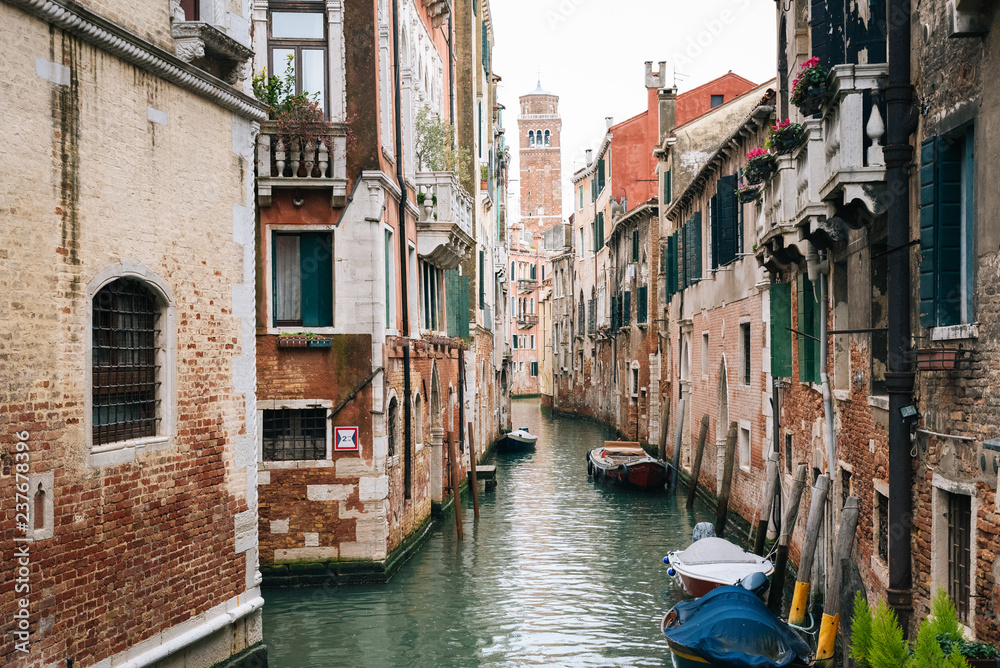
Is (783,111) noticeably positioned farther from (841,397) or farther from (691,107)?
(691,107)

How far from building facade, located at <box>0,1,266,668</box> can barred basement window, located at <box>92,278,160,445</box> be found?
0.02m

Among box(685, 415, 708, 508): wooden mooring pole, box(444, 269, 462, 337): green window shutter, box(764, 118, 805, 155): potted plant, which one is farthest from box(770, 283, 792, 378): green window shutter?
box(444, 269, 462, 337): green window shutter

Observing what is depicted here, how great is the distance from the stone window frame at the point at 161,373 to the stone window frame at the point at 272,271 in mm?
5423

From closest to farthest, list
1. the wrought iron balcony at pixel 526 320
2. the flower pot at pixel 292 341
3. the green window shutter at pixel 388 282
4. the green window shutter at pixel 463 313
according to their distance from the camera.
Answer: the flower pot at pixel 292 341
the green window shutter at pixel 388 282
the green window shutter at pixel 463 313
the wrought iron balcony at pixel 526 320

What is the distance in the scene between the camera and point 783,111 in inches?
488

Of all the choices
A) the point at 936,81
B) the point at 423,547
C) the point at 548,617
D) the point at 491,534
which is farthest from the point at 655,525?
the point at 936,81

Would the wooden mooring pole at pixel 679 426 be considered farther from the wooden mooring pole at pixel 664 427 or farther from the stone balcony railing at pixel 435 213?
the stone balcony railing at pixel 435 213

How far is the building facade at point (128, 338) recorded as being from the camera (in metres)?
5.74

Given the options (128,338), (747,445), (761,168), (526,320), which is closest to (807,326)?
(761,168)

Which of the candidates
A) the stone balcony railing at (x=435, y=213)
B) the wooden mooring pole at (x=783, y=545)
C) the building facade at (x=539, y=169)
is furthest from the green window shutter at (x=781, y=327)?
the building facade at (x=539, y=169)

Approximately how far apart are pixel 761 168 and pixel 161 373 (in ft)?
22.5

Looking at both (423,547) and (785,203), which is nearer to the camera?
(785,203)

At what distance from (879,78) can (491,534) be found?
11780 millimetres

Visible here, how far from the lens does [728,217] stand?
16781 mm
